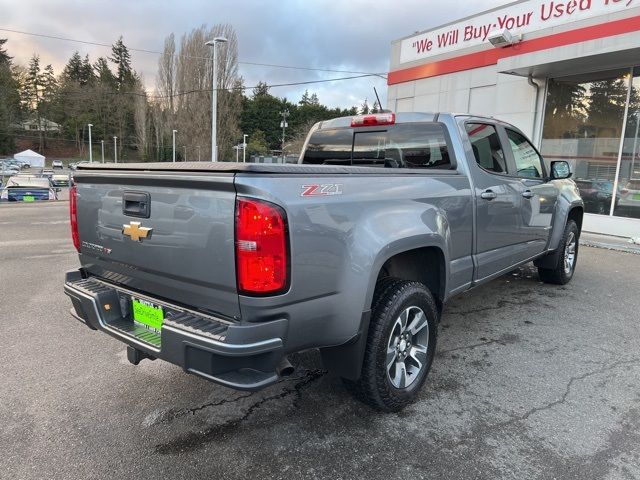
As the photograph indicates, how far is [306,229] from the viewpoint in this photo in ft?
7.06

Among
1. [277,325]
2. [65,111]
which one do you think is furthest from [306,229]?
[65,111]

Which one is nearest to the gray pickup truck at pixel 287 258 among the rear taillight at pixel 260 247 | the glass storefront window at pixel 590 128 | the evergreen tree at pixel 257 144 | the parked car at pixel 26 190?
the rear taillight at pixel 260 247

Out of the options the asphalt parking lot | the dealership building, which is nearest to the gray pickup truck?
the asphalt parking lot

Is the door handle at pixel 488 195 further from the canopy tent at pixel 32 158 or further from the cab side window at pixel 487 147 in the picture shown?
the canopy tent at pixel 32 158

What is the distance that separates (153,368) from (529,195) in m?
3.63

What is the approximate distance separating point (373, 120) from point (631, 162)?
8.45m

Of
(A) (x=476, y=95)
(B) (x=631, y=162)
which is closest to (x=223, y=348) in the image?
(B) (x=631, y=162)

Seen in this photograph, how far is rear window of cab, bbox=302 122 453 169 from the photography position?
372cm

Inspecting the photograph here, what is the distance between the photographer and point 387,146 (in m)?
4.00

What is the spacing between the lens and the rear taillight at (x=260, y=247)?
2025mm

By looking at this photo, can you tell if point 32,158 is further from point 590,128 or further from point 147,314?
point 147,314

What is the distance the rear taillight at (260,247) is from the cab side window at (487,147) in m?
2.31

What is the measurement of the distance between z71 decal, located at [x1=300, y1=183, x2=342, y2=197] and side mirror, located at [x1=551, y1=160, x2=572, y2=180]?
→ 342cm

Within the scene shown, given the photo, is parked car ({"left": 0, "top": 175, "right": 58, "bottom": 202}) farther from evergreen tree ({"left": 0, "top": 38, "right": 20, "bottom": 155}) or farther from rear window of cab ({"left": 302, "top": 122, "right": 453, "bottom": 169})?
evergreen tree ({"left": 0, "top": 38, "right": 20, "bottom": 155})
